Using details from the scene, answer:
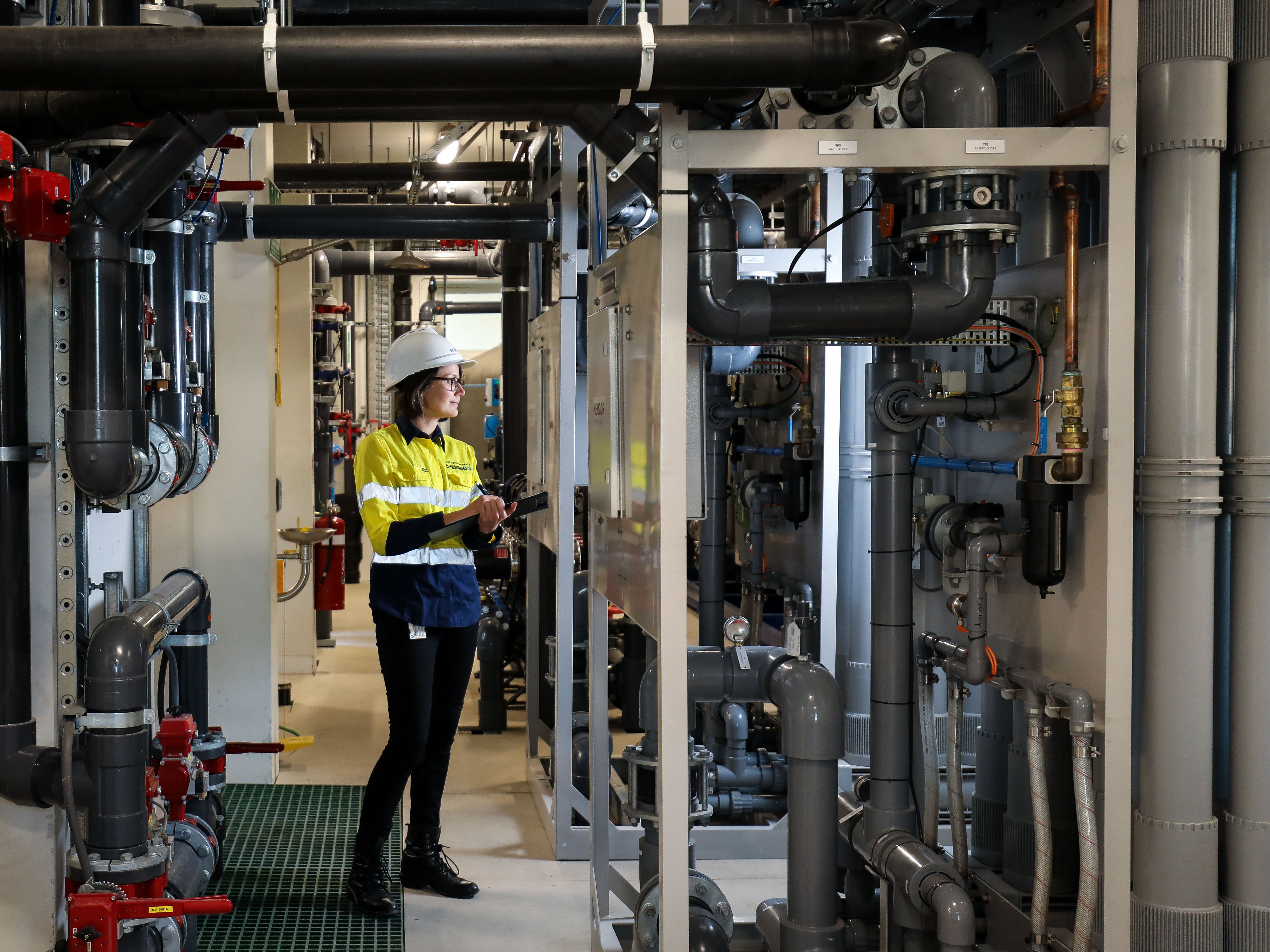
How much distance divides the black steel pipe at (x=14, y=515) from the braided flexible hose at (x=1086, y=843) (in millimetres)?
2409

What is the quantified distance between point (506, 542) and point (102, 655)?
3.27m

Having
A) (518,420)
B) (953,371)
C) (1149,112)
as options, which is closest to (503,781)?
(518,420)

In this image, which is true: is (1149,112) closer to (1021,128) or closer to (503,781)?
(1021,128)

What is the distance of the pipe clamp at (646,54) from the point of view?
203 centimetres

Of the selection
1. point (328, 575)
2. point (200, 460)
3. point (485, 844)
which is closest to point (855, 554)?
point (485, 844)

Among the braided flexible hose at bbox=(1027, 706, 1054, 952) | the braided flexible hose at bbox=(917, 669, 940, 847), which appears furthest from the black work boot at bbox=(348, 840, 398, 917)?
the braided flexible hose at bbox=(1027, 706, 1054, 952)

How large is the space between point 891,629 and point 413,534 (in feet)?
4.52

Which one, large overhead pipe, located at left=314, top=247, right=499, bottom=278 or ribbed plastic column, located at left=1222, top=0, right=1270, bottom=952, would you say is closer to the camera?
ribbed plastic column, located at left=1222, top=0, right=1270, bottom=952

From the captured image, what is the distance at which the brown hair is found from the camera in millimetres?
3500

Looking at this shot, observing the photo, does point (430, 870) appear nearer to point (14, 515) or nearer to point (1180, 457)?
point (14, 515)

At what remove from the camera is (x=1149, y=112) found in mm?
2287

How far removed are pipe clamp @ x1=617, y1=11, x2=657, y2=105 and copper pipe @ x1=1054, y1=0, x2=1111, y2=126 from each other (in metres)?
0.89

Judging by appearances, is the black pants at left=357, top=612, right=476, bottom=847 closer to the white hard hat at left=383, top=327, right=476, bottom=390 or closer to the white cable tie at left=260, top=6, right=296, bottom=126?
the white hard hat at left=383, top=327, right=476, bottom=390

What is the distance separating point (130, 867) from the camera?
8.95ft
